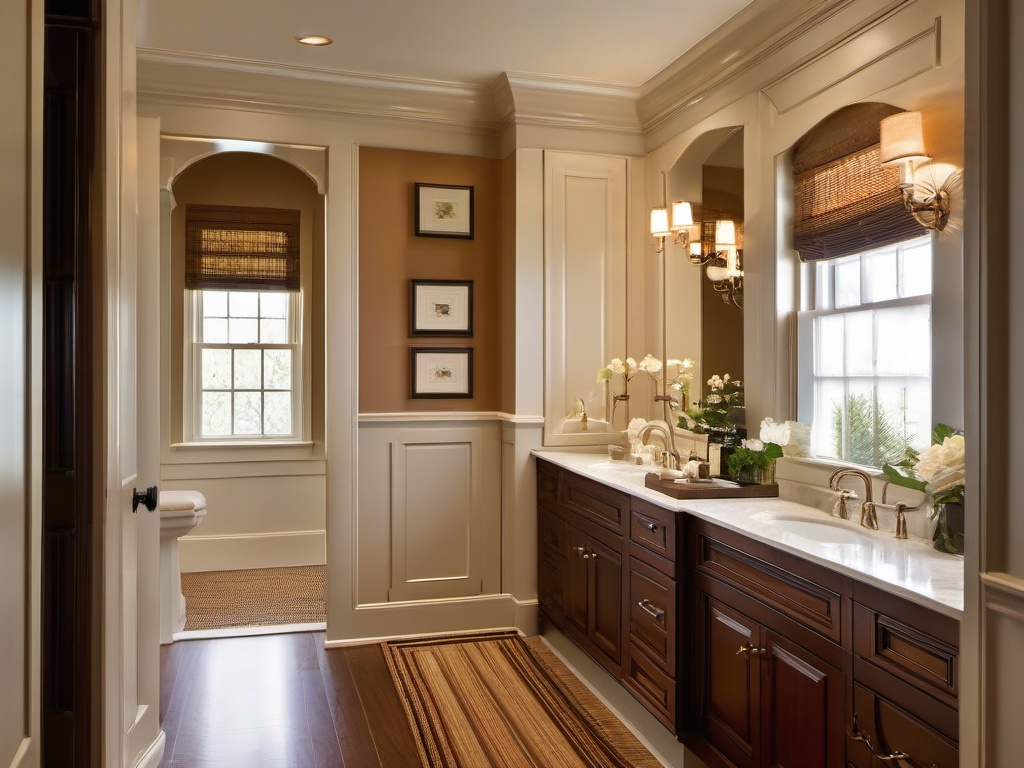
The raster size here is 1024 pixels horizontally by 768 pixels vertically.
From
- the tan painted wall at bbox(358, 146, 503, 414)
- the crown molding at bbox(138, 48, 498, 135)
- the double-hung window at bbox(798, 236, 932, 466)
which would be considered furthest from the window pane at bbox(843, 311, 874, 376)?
the crown molding at bbox(138, 48, 498, 135)

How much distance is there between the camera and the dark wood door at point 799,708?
2035 mm

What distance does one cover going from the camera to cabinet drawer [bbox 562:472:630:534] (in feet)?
10.6

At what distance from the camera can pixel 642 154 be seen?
428 cm

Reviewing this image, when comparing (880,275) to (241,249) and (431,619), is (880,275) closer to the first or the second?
(431,619)

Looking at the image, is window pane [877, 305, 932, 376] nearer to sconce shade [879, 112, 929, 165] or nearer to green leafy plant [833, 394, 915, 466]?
green leafy plant [833, 394, 915, 466]

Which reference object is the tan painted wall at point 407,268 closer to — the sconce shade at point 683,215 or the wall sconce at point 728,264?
the sconce shade at point 683,215

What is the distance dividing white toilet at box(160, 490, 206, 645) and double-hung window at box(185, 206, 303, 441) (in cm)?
142

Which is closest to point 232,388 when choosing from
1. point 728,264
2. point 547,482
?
point 547,482

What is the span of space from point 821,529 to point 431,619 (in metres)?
2.24

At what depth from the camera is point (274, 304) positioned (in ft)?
18.3

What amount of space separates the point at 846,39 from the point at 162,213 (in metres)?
3.88

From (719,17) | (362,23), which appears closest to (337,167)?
(362,23)

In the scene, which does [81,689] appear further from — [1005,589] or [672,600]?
[1005,589]

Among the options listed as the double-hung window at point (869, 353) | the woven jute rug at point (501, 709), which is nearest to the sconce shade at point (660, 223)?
the double-hung window at point (869, 353)
